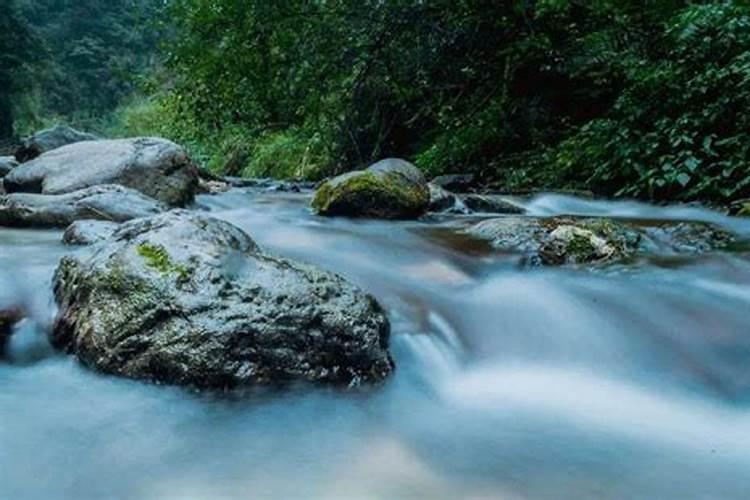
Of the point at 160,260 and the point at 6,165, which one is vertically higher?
the point at 160,260

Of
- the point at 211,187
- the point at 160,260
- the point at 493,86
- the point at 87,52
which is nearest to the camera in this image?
the point at 160,260

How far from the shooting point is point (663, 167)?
707cm

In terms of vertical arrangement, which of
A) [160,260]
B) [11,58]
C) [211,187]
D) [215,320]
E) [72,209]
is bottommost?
[11,58]

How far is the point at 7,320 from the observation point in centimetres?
330

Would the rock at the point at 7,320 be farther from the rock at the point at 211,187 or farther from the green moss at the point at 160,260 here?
the rock at the point at 211,187

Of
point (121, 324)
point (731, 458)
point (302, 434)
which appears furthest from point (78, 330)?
point (731, 458)

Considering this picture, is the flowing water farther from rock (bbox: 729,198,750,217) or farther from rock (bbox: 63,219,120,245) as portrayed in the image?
rock (bbox: 729,198,750,217)

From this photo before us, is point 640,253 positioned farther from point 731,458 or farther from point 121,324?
point 121,324

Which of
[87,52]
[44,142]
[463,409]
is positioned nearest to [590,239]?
[463,409]

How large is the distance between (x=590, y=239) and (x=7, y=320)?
10.7ft

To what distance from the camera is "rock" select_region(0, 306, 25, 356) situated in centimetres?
322

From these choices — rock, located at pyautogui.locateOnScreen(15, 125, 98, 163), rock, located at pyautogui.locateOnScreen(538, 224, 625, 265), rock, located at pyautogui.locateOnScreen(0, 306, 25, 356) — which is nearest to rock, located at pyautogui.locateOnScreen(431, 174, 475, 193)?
rock, located at pyautogui.locateOnScreen(538, 224, 625, 265)

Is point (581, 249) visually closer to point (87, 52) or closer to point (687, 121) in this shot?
point (687, 121)

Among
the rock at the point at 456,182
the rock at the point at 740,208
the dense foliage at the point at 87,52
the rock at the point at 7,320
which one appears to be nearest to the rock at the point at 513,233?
the rock at the point at 740,208
